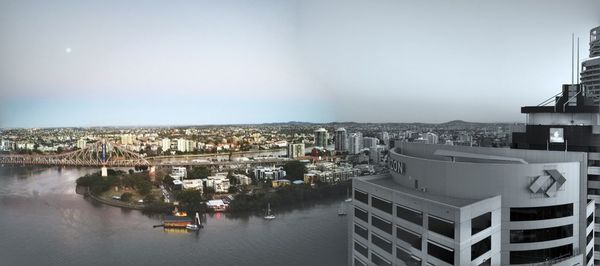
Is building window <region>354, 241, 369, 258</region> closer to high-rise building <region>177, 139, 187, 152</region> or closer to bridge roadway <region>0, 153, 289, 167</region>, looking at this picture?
bridge roadway <region>0, 153, 289, 167</region>

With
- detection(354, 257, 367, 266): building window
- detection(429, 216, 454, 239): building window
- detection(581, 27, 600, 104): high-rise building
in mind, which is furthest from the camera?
detection(581, 27, 600, 104): high-rise building

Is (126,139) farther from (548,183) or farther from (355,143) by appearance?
(548,183)

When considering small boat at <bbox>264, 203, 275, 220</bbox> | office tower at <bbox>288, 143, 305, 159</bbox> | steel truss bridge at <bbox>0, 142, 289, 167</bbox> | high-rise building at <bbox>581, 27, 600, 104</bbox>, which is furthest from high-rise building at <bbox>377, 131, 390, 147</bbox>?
high-rise building at <bbox>581, 27, 600, 104</bbox>

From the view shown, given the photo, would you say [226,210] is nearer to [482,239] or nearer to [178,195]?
[178,195]

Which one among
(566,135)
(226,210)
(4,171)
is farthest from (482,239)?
(4,171)

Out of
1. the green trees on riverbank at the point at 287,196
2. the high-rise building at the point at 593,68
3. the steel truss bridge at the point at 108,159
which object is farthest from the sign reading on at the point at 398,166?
the steel truss bridge at the point at 108,159

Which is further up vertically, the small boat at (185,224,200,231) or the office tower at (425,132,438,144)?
the office tower at (425,132,438,144)
